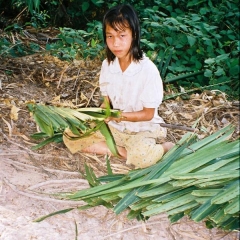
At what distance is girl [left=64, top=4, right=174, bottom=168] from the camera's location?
1.75 meters

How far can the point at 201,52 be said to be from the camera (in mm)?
2814

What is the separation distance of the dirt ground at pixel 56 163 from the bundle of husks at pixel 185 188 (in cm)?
6

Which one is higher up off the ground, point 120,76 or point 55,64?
point 120,76

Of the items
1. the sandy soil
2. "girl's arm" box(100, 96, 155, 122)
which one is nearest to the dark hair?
"girl's arm" box(100, 96, 155, 122)

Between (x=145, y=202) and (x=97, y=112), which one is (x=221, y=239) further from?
(x=97, y=112)

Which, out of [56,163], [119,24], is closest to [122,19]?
[119,24]

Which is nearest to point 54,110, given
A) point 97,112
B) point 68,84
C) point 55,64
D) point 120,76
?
point 97,112

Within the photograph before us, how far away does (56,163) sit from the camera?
1897 millimetres

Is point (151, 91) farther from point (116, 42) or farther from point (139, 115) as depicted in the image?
point (116, 42)

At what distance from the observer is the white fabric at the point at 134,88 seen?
1.82 m

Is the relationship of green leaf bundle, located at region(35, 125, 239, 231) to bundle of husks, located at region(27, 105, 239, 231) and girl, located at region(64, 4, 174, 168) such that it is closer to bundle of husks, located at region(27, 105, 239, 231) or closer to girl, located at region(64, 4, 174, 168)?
bundle of husks, located at region(27, 105, 239, 231)

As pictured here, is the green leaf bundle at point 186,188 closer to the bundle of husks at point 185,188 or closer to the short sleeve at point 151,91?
the bundle of husks at point 185,188

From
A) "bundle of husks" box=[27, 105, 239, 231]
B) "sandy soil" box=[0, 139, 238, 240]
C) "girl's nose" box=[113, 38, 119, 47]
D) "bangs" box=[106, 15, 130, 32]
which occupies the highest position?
"bangs" box=[106, 15, 130, 32]

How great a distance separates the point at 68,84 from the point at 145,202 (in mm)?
1349
